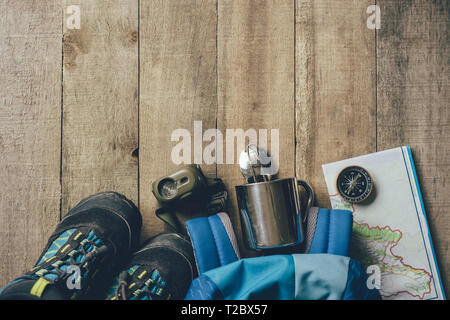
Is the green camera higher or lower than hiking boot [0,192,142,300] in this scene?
higher

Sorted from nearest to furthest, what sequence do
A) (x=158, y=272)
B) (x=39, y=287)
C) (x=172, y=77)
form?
(x=39, y=287) < (x=158, y=272) < (x=172, y=77)

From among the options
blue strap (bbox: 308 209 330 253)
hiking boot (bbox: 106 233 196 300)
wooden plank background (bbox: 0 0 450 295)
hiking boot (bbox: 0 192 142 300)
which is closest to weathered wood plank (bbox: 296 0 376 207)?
wooden plank background (bbox: 0 0 450 295)

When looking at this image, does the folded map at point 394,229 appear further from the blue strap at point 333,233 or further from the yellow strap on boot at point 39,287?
the yellow strap on boot at point 39,287

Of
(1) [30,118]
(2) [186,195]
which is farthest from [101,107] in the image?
(2) [186,195]

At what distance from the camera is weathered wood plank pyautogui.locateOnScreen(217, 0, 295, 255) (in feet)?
2.71

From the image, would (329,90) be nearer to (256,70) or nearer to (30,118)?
(256,70)

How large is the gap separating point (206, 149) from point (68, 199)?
41cm

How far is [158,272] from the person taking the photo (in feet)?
2.34

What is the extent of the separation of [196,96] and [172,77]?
0.09 m

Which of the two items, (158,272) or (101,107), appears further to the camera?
(101,107)

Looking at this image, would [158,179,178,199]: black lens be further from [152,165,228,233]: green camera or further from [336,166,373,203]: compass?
[336,166,373,203]: compass

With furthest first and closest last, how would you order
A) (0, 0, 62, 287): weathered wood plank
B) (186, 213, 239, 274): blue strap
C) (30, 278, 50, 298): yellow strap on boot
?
(0, 0, 62, 287): weathered wood plank < (186, 213, 239, 274): blue strap < (30, 278, 50, 298): yellow strap on boot

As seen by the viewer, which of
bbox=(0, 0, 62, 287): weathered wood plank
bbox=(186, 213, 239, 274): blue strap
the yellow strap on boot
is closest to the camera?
the yellow strap on boot

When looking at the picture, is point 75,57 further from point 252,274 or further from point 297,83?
point 252,274
